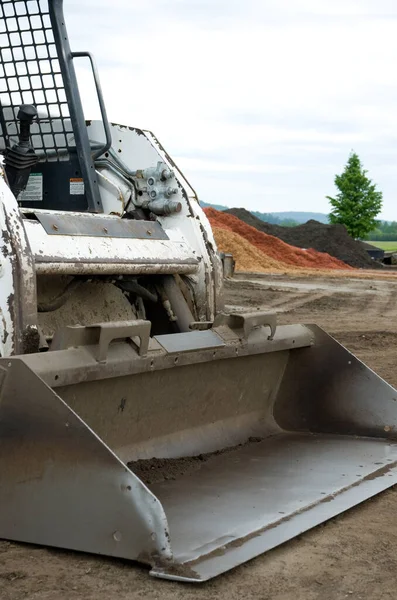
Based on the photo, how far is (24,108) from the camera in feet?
17.5

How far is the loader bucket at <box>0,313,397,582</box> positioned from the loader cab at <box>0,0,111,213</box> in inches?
54.8

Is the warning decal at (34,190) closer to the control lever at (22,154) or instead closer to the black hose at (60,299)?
the control lever at (22,154)

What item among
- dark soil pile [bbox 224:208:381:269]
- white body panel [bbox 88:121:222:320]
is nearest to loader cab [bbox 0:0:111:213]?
white body panel [bbox 88:121:222:320]

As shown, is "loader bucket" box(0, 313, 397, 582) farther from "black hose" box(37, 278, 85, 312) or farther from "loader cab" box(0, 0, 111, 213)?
"loader cab" box(0, 0, 111, 213)

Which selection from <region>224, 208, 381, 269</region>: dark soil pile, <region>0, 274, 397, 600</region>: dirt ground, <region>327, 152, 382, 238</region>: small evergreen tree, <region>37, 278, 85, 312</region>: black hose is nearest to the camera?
<region>0, 274, 397, 600</region>: dirt ground

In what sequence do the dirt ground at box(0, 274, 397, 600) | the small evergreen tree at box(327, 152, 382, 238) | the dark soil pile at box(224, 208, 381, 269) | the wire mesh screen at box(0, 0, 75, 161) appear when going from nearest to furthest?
the dirt ground at box(0, 274, 397, 600)
the wire mesh screen at box(0, 0, 75, 161)
the dark soil pile at box(224, 208, 381, 269)
the small evergreen tree at box(327, 152, 382, 238)

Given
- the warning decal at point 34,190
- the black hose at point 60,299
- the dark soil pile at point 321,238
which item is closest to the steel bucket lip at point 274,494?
the black hose at point 60,299

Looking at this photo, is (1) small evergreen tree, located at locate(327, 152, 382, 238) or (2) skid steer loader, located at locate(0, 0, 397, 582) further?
(1) small evergreen tree, located at locate(327, 152, 382, 238)

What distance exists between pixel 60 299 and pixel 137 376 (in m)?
0.76

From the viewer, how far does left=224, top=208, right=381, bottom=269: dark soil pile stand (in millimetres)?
34531

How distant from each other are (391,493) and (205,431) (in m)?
0.99

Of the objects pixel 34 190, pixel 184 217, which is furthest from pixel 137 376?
pixel 34 190

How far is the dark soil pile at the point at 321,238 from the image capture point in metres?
34.5

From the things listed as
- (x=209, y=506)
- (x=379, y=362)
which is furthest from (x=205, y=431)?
(x=379, y=362)
